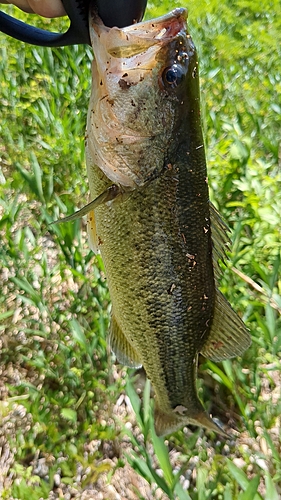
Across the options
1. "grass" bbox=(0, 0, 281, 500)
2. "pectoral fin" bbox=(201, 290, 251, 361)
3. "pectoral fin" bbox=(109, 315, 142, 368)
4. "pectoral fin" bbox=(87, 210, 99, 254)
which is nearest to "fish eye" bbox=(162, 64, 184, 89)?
"pectoral fin" bbox=(87, 210, 99, 254)

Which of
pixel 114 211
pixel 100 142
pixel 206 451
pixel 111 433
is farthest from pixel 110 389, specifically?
pixel 100 142

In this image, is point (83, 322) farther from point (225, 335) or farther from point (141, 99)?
point (141, 99)

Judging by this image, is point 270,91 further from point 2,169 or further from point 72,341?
point 72,341

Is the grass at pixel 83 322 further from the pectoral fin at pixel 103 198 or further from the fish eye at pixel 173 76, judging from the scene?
the fish eye at pixel 173 76

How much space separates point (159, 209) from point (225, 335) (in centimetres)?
46

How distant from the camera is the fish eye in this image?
1151 mm

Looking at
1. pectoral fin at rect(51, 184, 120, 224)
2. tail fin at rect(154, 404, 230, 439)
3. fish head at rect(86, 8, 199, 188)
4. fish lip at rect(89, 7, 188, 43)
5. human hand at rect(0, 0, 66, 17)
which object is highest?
human hand at rect(0, 0, 66, 17)

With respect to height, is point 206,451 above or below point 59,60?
below

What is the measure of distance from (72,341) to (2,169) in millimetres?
1092

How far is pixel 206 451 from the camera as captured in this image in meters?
1.92

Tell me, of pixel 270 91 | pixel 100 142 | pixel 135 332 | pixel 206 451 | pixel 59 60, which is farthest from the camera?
pixel 270 91

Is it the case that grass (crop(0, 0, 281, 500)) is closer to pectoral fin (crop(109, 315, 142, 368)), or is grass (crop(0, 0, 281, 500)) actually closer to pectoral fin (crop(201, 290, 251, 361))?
pectoral fin (crop(109, 315, 142, 368))

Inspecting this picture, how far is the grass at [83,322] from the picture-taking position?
186cm

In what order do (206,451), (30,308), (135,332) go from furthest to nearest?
(30,308), (206,451), (135,332)
